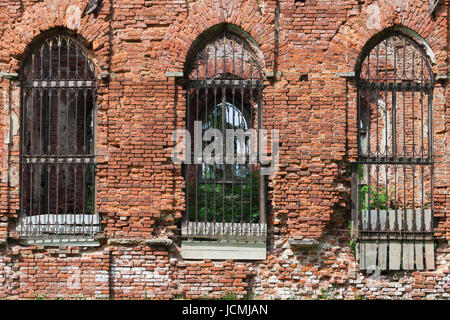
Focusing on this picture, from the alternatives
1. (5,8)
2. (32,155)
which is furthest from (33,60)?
(32,155)

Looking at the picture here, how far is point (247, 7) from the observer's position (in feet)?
22.1

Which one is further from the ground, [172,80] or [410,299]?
[172,80]

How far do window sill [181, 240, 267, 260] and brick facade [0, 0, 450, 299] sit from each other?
106 mm

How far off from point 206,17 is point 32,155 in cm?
330

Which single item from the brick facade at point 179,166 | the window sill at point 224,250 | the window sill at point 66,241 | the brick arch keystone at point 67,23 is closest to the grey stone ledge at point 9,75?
the brick facade at point 179,166

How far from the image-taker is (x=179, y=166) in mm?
6695

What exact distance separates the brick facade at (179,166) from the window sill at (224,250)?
4.2 inches

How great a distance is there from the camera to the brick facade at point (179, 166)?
661 centimetres

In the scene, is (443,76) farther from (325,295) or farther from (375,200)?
(325,295)

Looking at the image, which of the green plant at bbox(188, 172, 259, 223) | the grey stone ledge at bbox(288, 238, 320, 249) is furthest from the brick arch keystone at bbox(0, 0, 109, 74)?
the grey stone ledge at bbox(288, 238, 320, 249)

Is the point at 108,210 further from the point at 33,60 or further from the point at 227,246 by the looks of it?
the point at 33,60

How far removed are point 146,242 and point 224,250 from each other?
1.13 m

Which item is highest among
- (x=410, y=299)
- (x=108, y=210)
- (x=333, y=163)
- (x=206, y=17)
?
(x=206, y=17)

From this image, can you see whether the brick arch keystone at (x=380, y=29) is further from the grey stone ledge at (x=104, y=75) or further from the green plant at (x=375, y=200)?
the grey stone ledge at (x=104, y=75)
